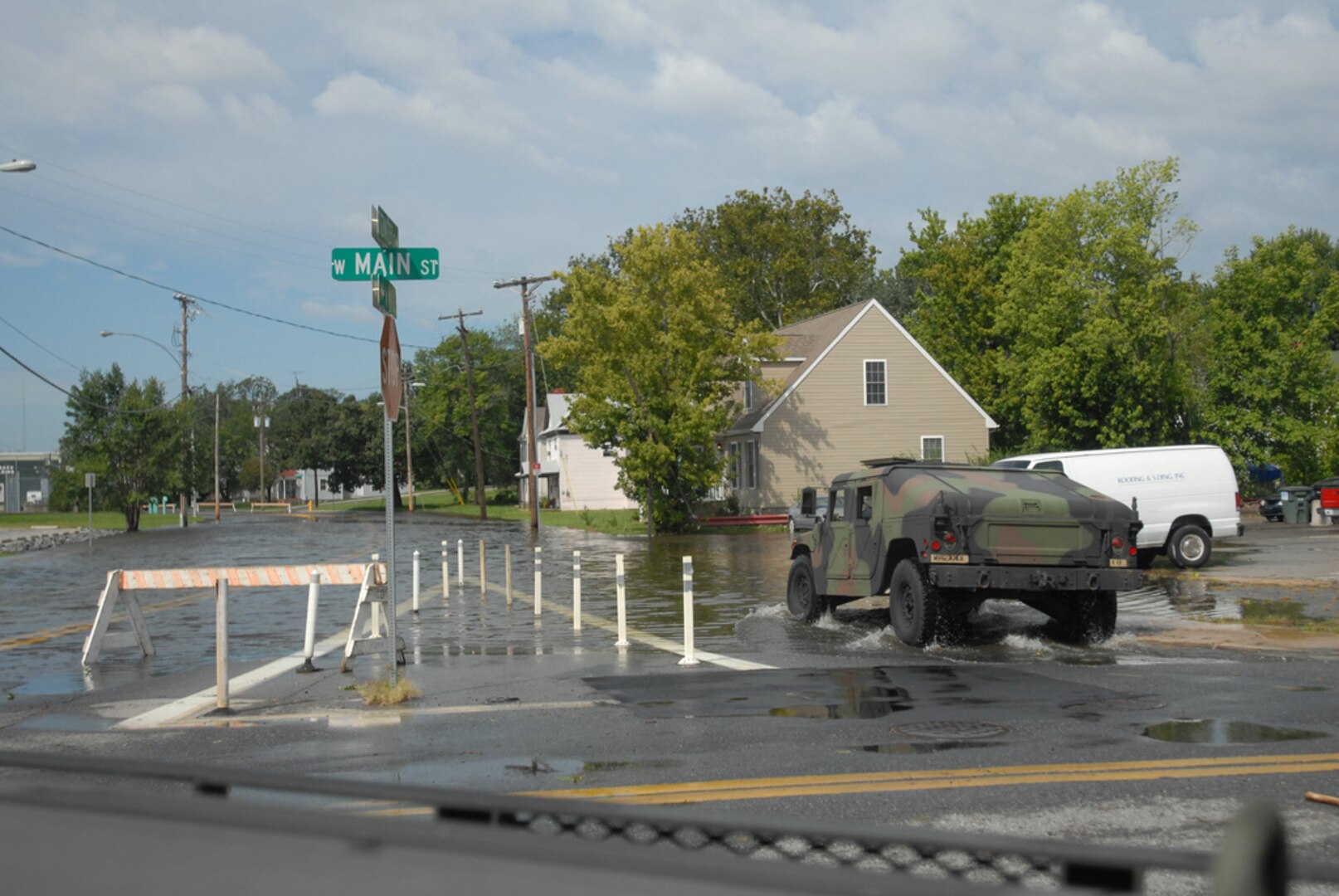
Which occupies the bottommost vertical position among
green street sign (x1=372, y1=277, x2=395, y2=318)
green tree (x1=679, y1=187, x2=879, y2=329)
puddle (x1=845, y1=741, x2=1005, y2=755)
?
puddle (x1=845, y1=741, x2=1005, y2=755)

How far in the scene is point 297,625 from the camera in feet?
59.8

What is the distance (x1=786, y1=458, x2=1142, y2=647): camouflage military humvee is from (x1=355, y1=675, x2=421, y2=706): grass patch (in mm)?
5332

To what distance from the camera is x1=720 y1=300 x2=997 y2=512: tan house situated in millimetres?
49125

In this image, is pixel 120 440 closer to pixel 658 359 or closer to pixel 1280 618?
pixel 658 359

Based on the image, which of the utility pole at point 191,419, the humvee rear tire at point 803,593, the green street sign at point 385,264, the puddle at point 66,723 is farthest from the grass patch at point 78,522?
the green street sign at point 385,264

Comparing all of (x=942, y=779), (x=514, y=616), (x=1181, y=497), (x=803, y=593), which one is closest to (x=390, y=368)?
(x=942, y=779)

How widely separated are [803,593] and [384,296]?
7.52 m

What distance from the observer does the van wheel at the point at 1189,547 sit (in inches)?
928

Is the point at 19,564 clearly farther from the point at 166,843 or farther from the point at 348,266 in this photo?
the point at 166,843

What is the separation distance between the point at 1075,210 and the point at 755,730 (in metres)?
42.9

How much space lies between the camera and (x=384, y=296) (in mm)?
10977

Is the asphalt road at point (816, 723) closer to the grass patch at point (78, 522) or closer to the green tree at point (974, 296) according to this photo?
the green tree at point (974, 296)

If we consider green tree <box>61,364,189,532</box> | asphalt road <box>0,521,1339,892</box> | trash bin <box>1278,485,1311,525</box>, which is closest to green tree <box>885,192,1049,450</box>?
trash bin <box>1278,485,1311,525</box>

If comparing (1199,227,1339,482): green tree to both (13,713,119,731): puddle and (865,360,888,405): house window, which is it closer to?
(865,360,888,405): house window
